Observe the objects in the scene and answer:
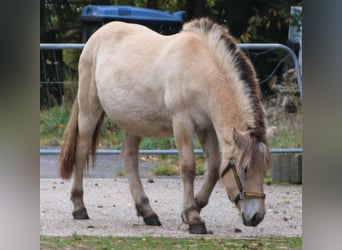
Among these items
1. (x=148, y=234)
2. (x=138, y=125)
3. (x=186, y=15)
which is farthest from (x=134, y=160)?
(x=186, y=15)

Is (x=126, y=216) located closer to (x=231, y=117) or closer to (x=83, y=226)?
(x=83, y=226)

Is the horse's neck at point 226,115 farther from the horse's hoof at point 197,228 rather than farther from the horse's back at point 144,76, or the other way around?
the horse's hoof at point 197,228

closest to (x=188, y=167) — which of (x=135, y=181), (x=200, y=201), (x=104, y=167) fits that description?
(x=200, y=201)

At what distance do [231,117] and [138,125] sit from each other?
32.5 inches

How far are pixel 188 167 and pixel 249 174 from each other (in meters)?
0.56

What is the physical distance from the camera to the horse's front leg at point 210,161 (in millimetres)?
5363

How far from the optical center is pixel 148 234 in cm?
525

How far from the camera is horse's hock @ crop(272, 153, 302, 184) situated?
7.51 meters

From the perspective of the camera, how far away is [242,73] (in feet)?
16.6

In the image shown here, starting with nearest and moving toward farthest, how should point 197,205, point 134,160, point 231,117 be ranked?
1. point 231,117
2. point 197,205
3. point 134,160

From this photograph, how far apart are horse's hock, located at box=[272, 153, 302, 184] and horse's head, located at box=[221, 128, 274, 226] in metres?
2.65

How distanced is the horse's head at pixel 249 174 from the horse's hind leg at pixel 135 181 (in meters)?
0.93

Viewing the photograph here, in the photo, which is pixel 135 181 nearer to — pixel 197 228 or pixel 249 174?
pixel 197 228

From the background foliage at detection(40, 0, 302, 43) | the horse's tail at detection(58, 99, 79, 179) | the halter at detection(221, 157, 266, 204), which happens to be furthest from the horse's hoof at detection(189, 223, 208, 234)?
the background foliage at detection(40, 0, 302, 43)
